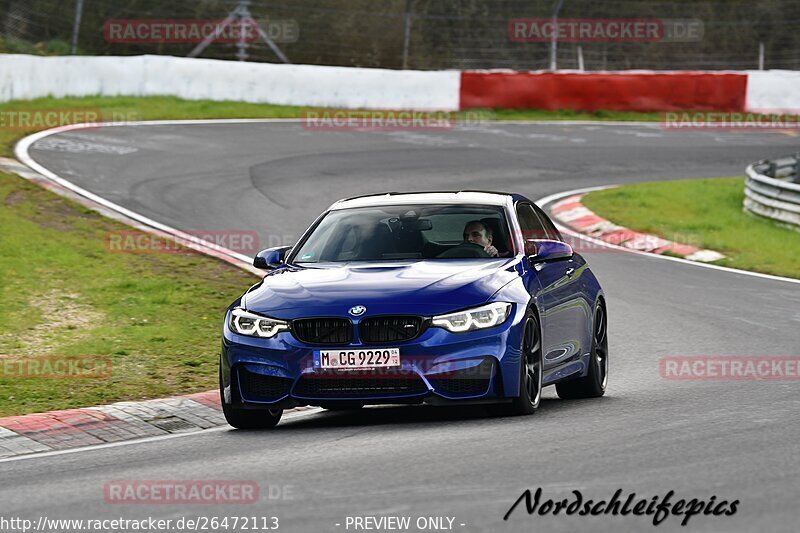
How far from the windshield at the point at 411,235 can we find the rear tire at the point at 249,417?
3.78 ft

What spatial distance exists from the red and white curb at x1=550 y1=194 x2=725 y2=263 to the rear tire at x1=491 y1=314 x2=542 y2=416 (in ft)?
33.6

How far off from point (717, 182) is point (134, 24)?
22196 mm

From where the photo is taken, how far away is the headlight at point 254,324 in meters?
8.75

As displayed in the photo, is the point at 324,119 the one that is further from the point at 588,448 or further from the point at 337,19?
the point at 588,448

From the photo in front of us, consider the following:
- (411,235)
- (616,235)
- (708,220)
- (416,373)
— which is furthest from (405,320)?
(708,220)

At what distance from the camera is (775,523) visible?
5629mm

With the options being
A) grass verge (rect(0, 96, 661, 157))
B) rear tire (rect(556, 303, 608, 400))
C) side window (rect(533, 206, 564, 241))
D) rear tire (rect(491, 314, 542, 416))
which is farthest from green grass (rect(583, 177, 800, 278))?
rear tire (rect(491, 314, 542, 416))

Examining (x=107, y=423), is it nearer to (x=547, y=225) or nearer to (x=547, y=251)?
(x=547, y=251)

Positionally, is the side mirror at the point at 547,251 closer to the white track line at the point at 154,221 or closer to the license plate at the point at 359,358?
the license plate at the point at 359,358

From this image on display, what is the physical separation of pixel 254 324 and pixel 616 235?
40.3 feet

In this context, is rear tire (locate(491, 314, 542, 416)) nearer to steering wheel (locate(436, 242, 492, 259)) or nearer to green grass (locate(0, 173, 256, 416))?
steering wheel (locate(436, 242, 492, 259))

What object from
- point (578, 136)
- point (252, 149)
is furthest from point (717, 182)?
point (252, 149)

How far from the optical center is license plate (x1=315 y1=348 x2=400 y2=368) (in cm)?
850

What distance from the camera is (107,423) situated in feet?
32.0
